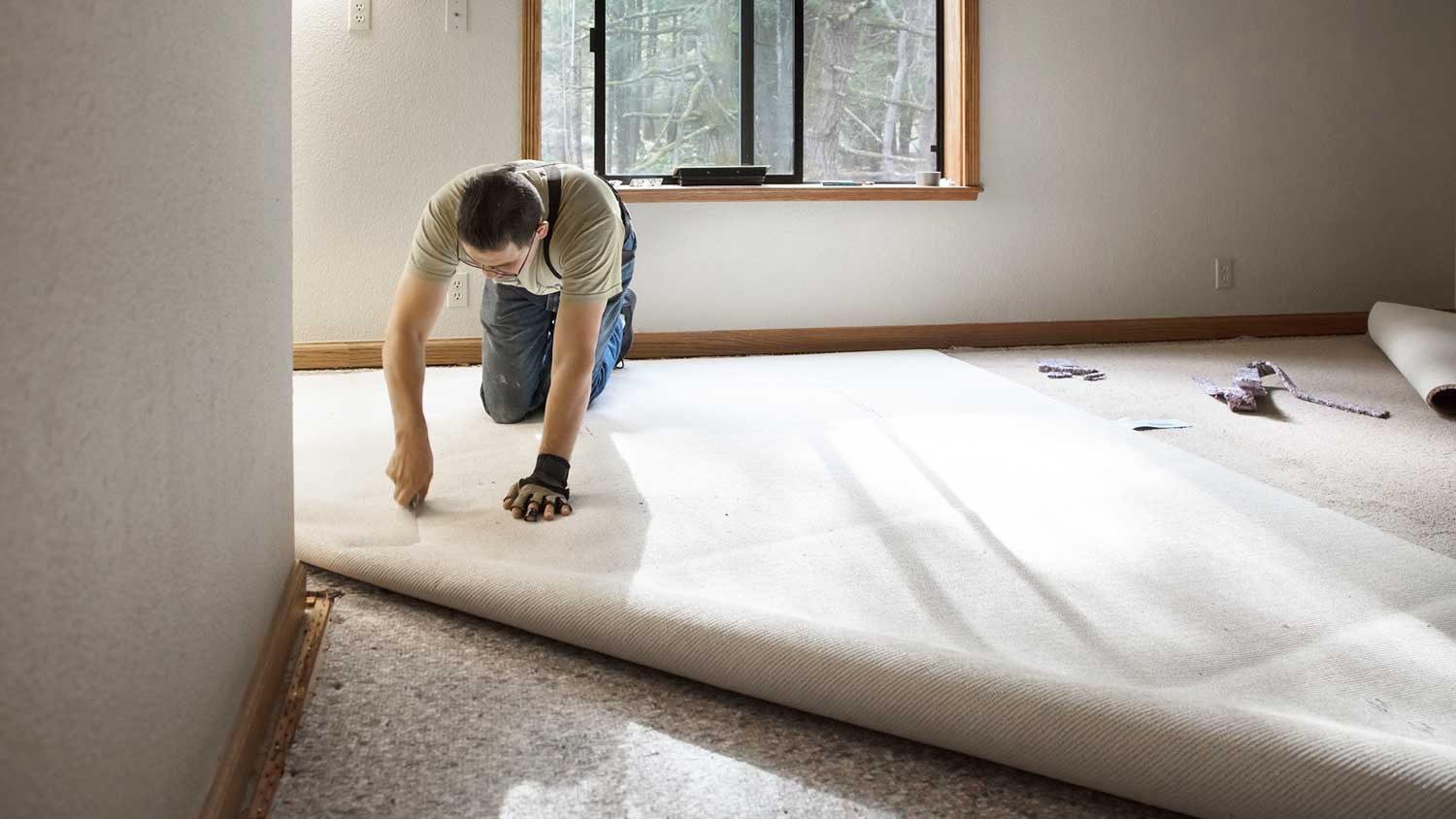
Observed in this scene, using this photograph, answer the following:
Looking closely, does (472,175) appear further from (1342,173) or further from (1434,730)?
(1342,173)

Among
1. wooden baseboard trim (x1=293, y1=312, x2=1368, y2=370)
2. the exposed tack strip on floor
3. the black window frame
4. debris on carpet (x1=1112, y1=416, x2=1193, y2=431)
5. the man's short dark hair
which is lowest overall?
the exposed tack strip on floor

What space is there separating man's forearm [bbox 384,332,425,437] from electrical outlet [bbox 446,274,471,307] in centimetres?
188

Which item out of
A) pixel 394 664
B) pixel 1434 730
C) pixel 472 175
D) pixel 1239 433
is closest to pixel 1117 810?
pixel 1434 730

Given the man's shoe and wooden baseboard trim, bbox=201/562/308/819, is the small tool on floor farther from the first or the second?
wooden baseboard trim, bbox=201/562/308/819

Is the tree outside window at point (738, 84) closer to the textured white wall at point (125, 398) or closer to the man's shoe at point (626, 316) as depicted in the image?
the man's shoe at point (626, 316)

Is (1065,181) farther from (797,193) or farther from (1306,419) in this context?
(1306,419)

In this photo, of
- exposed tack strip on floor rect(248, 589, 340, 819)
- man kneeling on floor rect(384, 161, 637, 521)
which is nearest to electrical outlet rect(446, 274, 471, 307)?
man kneeling on floor rect(384, 161, 637, 521)

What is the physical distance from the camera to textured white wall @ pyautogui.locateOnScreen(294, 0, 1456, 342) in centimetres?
368

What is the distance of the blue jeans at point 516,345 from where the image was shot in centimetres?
263

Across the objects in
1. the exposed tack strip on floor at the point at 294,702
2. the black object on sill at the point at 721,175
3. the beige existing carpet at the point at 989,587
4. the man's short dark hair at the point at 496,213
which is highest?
the black object on sill at the point at 721,175

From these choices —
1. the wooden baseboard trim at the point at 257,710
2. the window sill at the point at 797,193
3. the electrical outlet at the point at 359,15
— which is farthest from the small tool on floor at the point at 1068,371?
the wooden baseboard trim at the point at 257,710

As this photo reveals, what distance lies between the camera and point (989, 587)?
153 centimetres

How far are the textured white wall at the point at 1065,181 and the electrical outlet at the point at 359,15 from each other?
0.04 meters

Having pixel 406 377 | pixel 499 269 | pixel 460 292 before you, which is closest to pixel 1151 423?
pixel 499 269
